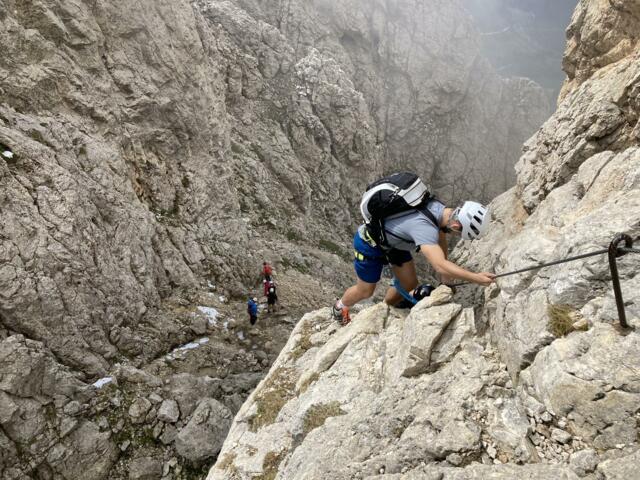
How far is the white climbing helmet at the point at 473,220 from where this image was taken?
22.2 ft

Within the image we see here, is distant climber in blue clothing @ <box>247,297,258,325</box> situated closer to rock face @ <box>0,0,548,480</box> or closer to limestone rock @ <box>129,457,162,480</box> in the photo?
rock face @ <box>0,0,548,480</box>

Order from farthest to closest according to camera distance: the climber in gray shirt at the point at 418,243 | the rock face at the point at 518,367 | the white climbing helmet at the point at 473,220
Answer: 1. the white climbing helmet at the point at 473,220
2. the climber in gray shirt at the point at 418,243
3. the rock face at the point at 518,367

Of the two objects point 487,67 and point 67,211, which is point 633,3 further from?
point 487,67

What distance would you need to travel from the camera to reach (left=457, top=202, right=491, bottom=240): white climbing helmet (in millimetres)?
6754

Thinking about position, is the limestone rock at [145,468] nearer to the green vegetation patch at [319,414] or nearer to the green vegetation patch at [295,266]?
the green vegetation patch at [319,414]

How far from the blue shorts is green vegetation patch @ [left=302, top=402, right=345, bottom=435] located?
9.60ft

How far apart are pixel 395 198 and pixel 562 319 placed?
319 cm

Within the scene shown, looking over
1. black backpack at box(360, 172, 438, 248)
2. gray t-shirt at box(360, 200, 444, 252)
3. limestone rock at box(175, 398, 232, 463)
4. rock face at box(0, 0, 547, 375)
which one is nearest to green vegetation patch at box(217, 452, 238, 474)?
gray t-shirt at box(360, 200, 444, 252)

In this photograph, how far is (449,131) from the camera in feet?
247

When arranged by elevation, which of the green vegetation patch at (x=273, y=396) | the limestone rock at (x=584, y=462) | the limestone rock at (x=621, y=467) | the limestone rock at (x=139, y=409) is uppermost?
the limestone rock at (x=621, y=467)

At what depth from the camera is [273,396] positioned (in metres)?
9.66

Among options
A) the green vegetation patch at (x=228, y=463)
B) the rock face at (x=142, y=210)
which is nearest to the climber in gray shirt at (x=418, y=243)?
the rock face at (x=142, y=210)

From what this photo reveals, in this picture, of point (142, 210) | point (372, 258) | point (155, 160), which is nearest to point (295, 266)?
point (155, 160)

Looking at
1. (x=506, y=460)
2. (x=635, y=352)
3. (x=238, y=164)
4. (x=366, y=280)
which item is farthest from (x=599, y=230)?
(x=238, y=164)
